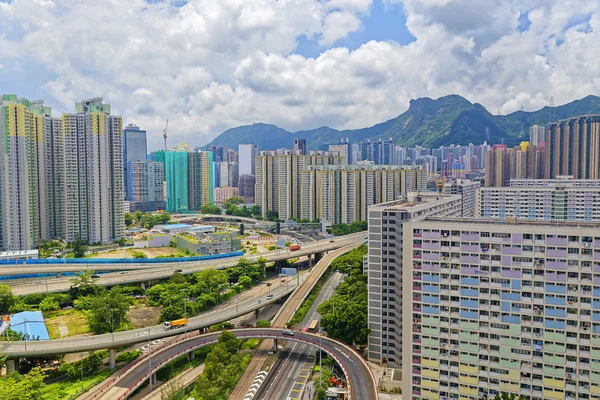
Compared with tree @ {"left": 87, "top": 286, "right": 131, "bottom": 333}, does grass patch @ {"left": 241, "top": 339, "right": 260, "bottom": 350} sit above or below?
below

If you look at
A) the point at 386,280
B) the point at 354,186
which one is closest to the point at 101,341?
the point at 386,280

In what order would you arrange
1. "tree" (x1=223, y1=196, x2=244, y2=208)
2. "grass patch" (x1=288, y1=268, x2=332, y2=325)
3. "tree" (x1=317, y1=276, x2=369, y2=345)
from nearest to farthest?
"tree" (x1=317, y1=276, x2=369, y2=345), "grass patch" (x1=288, y1=268, x2=332, y2=325), "tree" (x1=223, y1=196, x2=244, y2=208)

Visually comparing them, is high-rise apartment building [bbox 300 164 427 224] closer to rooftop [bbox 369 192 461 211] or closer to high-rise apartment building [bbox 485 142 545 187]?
high-rise apartment building [bbox 485 142 545 187]

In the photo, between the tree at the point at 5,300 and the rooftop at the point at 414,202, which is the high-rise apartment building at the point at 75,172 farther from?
the rooftop at the point at 414,202

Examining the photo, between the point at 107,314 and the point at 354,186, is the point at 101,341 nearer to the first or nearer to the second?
the point at 107,314

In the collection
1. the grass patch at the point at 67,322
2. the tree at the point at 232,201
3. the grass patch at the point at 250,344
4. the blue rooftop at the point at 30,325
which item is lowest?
the grass patch at the point at 250,344

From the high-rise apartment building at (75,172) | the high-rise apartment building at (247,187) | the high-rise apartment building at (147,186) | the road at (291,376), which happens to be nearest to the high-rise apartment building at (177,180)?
the high-rise apartment building at (147,186)

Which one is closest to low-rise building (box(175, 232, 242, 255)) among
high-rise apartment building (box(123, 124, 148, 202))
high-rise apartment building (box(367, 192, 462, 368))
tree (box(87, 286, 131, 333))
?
tree (box(87, 286, 131, 333))
